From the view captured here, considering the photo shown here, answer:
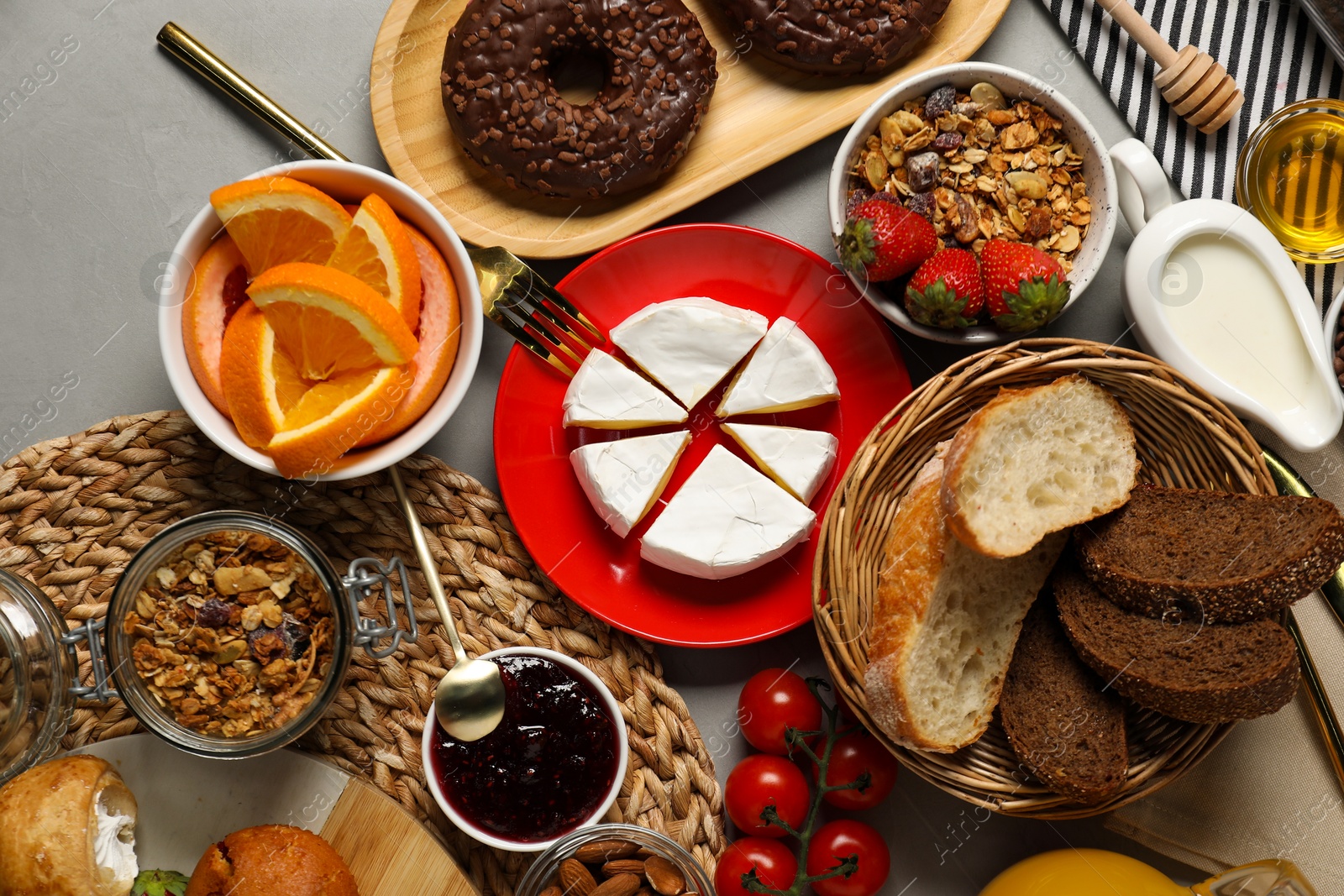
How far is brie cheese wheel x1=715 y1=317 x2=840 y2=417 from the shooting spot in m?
1.80

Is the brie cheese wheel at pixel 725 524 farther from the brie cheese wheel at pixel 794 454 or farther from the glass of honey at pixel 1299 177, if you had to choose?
the glass of honey at pixel 1299 177

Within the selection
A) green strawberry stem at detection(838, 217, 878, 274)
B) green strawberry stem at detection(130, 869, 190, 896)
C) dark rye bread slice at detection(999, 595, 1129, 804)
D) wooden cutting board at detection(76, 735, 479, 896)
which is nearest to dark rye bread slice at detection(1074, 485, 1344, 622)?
dark rye bread slice at detection(999, 595, 1129, 804)

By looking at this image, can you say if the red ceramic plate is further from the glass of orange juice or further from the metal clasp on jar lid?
the glass of orange juice

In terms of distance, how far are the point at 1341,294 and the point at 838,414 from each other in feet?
3.05

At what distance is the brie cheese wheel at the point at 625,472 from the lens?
5.80 ft

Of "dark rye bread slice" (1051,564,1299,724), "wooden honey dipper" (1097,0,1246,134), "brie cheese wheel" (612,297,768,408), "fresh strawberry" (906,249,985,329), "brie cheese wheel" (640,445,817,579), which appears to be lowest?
"brie cheese wheel" (640,445,817,579)

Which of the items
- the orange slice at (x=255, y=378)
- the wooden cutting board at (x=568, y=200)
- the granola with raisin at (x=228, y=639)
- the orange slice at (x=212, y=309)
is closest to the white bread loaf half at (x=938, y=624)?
the wooden cutting board at (x=568, y=200)

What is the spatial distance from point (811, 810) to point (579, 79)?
1467mm

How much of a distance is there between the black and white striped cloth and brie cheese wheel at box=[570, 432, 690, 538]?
112 cm

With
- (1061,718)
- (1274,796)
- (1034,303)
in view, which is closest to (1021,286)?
(1034,303)

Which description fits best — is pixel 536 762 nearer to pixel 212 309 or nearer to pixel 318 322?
pixel 318 322

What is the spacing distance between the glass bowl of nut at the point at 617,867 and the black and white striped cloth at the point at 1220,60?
1604 mm

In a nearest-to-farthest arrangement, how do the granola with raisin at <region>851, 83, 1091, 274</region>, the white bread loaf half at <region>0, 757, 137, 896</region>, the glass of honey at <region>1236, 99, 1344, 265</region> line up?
the white bread loaf half at <region>0, 757, 137, 896</region>, the granola with raisin at <region>851, 83, 1091, 274</region>, the glass of honey at <region>1236, 99, 1344, 265</region>

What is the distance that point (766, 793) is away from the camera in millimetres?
1769
